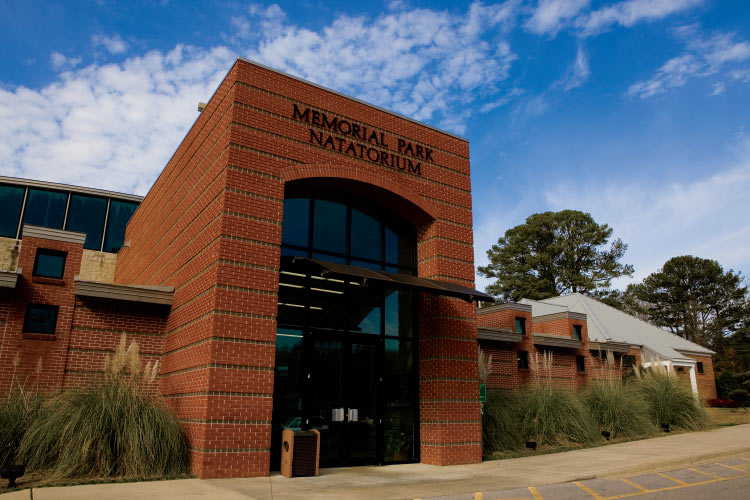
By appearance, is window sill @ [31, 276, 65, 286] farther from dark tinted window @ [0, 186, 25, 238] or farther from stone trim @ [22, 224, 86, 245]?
dark tinted window @ [0, 186, 25, 238]

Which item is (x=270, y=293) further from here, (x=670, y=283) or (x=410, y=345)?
(x=670, y=283)

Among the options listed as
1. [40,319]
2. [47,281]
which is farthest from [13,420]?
[47,281]

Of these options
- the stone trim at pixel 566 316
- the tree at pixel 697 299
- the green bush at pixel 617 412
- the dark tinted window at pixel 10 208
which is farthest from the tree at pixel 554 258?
the dark tinted window at pixel 10 208

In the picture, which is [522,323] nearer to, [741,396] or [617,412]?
[617,412]

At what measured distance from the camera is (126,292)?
1182 cm

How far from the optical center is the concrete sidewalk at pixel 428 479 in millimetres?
7379

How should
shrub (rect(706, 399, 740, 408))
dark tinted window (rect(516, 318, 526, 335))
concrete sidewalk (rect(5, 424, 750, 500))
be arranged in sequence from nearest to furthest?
concrete sidewalk (rect(5, 424, 750, 500)) → dark tinted window (rect(516, 318, 526, 335)) → shrub (rect(706, 399, 740, 408))

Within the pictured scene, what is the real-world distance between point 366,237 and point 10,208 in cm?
1893

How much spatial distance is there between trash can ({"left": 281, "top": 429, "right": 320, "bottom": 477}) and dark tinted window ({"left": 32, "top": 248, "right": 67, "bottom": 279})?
7099 millimetres

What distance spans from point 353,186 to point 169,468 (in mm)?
6984

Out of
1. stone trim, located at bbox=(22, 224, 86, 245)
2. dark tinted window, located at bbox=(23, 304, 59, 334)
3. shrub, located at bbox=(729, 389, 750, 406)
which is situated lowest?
shrub, located at bbox=(729, 389, 750, 406)

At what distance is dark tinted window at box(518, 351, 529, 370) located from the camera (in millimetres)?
21514

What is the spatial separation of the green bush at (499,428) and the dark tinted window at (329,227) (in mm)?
6245

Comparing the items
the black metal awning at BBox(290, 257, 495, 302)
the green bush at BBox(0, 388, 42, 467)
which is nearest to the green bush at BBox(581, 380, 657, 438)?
the black metal awning at BBox(290, 257, 495, 302)
